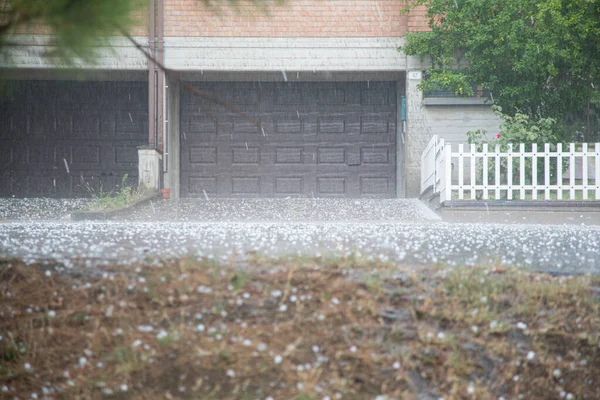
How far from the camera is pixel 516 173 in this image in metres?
10.9

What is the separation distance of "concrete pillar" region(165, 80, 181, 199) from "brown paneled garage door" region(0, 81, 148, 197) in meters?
0.79

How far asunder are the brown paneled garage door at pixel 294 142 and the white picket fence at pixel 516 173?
121 inches

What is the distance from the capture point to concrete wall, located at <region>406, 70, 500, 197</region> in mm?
13266

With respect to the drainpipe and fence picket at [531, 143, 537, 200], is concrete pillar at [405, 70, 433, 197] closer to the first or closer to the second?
fence picket at [531, 143, 537, 200]

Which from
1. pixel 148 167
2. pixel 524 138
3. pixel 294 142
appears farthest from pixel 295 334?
pixel 294 142

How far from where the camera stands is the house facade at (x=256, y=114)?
44.1 feet

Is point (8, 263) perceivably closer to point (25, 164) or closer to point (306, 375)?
point (306, 375)

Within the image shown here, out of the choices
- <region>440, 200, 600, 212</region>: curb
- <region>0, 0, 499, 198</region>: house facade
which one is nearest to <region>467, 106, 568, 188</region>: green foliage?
<region>440, 200, 600, 212</region>: curb

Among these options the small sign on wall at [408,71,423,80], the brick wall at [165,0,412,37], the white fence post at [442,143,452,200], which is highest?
A: the brick wall at [165,0,412,37]

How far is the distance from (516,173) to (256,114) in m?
6.05

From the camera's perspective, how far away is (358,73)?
548 inches

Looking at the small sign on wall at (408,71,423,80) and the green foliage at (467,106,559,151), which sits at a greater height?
the small sign on wall at (408,71,423,80)

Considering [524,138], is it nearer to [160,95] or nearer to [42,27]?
[160,95]

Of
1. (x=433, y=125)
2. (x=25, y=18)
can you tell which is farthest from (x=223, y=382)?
(x=433, y=125)
